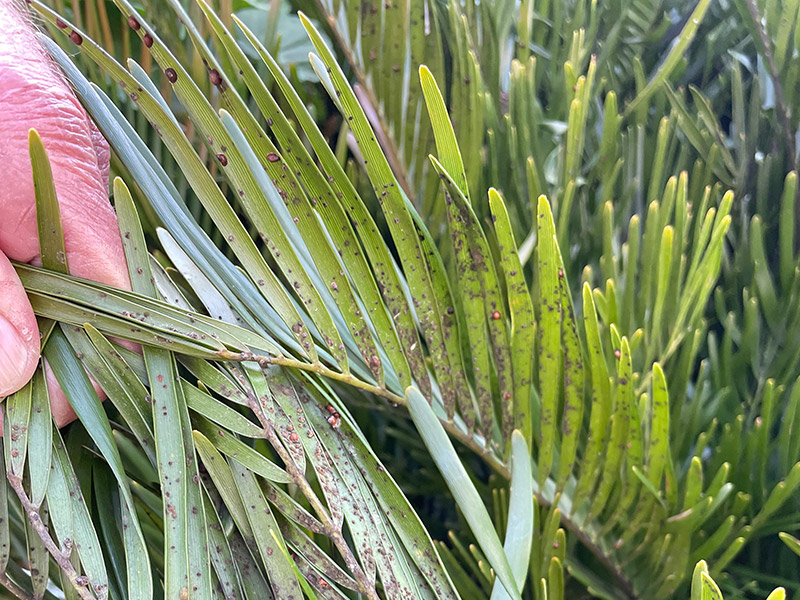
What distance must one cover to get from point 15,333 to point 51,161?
0.27 ft

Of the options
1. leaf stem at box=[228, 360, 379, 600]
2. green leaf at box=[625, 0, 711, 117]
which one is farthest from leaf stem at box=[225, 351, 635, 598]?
green leaf at box=[625, 0, 711, 117]

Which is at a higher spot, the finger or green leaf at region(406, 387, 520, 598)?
the finger

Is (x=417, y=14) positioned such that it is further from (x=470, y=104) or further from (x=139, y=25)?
(x=139, y=25)

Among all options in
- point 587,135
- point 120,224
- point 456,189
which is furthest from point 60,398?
point 587,135

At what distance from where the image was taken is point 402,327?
269mm

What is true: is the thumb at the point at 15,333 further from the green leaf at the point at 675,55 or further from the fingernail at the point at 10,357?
the green leaf at the point at 675,55

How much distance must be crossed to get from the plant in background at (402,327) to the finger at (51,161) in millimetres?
33

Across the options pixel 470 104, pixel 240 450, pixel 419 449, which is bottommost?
pixel 419 449

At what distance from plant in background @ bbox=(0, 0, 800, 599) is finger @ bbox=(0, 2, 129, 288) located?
0.03 m

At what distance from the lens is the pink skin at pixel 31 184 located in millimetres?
236

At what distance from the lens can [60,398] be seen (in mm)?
276

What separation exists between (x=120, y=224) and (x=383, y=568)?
0.17 metres

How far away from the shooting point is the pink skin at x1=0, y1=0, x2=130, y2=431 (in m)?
0.24

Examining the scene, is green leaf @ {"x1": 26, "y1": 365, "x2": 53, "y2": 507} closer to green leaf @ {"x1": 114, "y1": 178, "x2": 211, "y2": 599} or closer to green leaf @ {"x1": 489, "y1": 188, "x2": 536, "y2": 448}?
green leaf @ {"x1": 114, "y1": 178, "x2": 211, "y2": 599}
